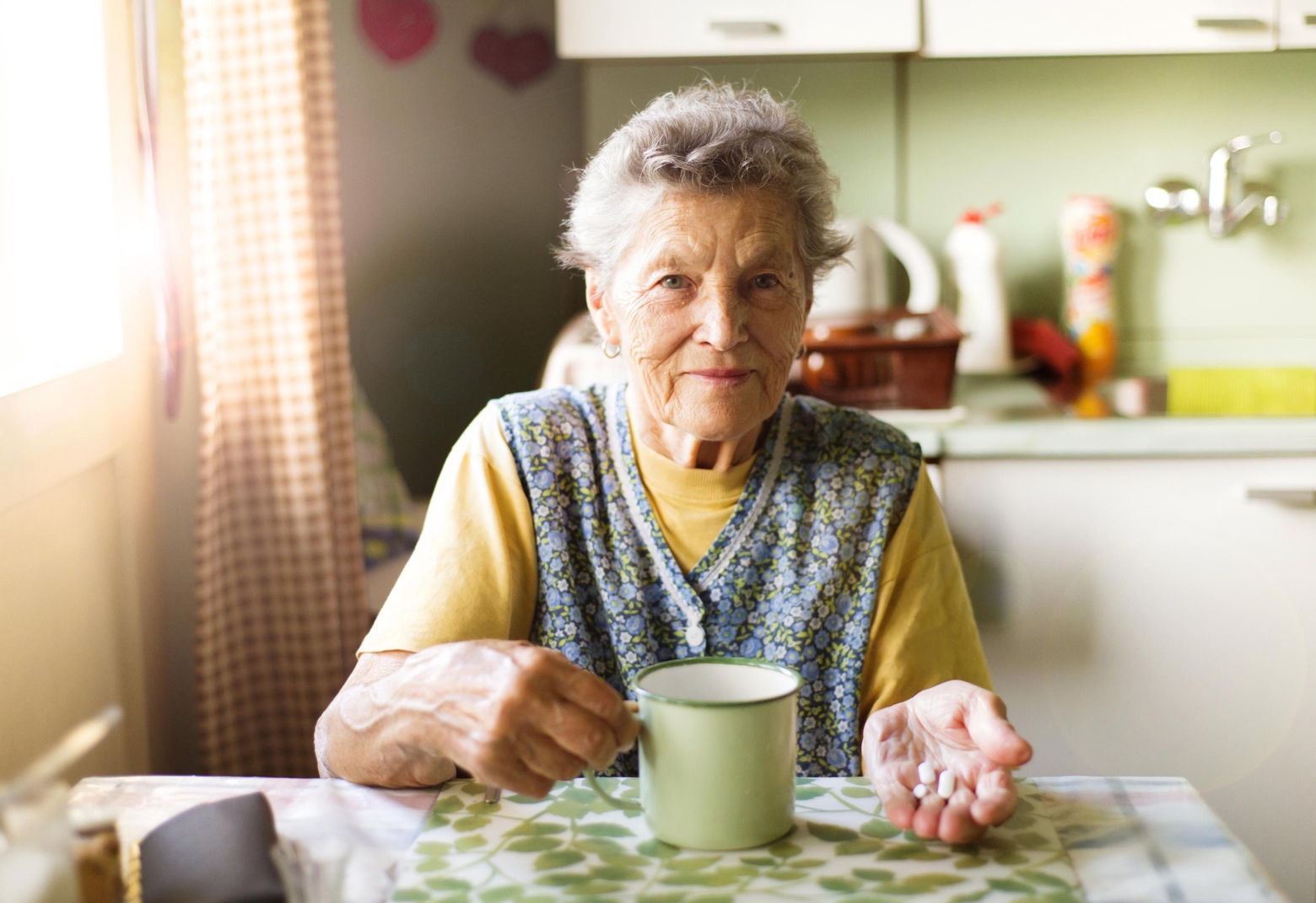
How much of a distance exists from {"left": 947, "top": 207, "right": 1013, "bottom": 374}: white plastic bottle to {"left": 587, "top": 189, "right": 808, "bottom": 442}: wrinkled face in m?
1.19

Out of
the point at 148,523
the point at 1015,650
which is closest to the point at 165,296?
the point at 148,523

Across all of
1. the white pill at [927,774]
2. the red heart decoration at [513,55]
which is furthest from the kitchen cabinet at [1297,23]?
the white pill at [927,774]

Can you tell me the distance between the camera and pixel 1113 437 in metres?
1.83

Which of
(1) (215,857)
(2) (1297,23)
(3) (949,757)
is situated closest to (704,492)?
(3) (949,757)

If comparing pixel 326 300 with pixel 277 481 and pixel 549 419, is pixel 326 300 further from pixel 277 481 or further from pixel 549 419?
pixel 549 419

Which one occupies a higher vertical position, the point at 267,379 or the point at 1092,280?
the point at 1092,280

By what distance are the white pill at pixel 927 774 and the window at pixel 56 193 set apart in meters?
1.27

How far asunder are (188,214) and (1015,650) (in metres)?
1.43

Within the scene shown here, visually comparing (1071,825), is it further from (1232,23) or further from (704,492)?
(1232,23)

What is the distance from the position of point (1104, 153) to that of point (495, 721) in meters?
1.99

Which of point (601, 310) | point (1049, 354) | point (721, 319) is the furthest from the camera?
point (1049, 354)

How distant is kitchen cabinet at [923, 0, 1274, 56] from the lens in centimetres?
207

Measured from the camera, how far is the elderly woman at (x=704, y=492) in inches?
47.7

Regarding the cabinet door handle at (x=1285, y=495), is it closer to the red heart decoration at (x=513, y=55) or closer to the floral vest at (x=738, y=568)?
the floral vest at (x=738, y=568)
